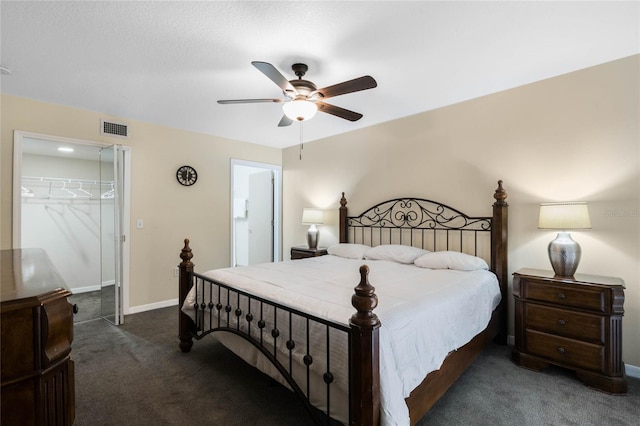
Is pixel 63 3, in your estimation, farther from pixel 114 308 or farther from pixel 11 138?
pixel 114 308

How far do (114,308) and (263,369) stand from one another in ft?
8.65

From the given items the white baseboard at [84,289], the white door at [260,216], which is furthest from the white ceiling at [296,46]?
the white baseboard at [84,289]

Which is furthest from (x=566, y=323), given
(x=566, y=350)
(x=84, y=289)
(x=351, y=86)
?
(x=84, y=289)

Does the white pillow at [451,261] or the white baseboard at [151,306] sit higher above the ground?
the white pillow at [451,261]

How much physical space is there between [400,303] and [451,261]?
1367 millimetres

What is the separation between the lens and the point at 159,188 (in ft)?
13.2

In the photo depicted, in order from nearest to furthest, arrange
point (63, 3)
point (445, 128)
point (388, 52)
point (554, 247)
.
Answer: point (63, 3), point (388, 52), point (554, 247), point (445, 128)

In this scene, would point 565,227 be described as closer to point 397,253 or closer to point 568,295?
point 568,295

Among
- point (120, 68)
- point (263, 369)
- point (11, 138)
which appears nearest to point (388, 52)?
point (120, 68)

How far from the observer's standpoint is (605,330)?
2.12 metres

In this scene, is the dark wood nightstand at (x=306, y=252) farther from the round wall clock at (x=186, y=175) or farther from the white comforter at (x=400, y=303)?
the round wall clock at (x=186, y=175)

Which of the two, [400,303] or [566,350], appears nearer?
[400,303]

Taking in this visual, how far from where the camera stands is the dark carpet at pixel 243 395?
1.83 m

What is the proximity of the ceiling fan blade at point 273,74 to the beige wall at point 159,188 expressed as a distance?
2.62 metres
